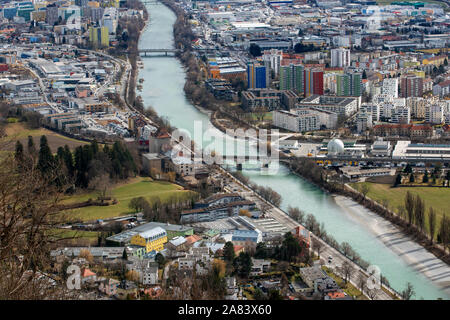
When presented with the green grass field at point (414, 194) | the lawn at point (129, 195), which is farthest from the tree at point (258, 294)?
the green grass field at point (414, 194)

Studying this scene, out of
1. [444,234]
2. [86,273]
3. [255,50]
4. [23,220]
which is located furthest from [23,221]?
[255,50]

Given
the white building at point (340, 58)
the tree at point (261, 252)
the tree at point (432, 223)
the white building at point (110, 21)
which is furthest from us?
the white building at point (110, 21)

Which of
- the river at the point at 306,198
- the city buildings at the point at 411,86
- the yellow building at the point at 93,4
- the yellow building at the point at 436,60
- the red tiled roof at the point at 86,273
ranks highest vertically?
the yellow building at the point at 93,4

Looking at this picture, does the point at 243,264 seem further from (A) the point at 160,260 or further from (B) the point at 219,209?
(B) the point at 219,209

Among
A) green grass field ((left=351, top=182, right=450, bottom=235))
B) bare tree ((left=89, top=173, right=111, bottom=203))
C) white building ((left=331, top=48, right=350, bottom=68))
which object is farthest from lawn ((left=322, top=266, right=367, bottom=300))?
white building ((left=331, top=48, right=350, bottom=68))

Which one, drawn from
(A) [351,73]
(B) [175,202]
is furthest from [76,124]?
(A) [351,73]

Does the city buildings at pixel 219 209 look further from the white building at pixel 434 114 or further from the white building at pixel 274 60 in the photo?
the white building at pixel 274 60
